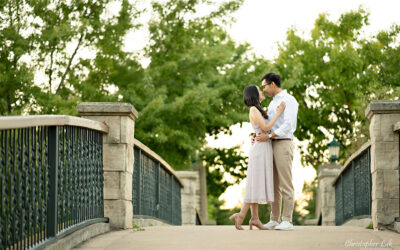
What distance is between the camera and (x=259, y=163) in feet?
26.3

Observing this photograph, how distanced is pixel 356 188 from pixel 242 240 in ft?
17.2

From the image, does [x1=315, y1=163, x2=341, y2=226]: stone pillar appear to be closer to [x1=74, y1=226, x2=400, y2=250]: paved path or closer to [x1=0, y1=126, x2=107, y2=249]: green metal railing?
[x1=74, y1=226, x2=400, y2=250]: paved path

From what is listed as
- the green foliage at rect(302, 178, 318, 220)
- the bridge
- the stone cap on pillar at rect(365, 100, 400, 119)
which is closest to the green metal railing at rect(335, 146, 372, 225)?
the bridge

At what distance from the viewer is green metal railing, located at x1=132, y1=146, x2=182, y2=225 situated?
10.3m

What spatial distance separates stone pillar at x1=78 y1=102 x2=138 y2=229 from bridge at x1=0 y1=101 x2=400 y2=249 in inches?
0.5

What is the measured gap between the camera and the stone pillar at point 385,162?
26.3ft

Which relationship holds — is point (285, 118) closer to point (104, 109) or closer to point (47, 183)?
point (104, 109)

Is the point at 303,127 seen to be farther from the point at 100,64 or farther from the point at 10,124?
the point at 10,124

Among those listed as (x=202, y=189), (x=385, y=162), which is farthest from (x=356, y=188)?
(x=202, y=189)

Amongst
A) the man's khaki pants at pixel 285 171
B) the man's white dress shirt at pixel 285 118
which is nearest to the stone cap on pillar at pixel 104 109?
the man's white dress shirt at pixel 285 118

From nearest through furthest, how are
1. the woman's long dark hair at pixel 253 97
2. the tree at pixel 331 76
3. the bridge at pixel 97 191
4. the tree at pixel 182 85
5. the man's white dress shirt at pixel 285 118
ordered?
the bridge at pixel 97 191 < the man's white dress shirt at pixel 285 118 < the woman's long dark hair at pixel 253 97 < the tree at pixel 182 85 < the tree at pixel 331 76

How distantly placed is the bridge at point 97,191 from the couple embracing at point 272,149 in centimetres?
53

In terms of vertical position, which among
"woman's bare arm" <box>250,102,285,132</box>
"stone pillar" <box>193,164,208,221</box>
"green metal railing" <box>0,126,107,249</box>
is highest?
"woman's bare arm" <box>250,102,285,132</box>

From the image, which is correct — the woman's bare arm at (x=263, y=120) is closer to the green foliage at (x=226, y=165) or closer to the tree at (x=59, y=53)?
the tree at (x=59, y=53)
